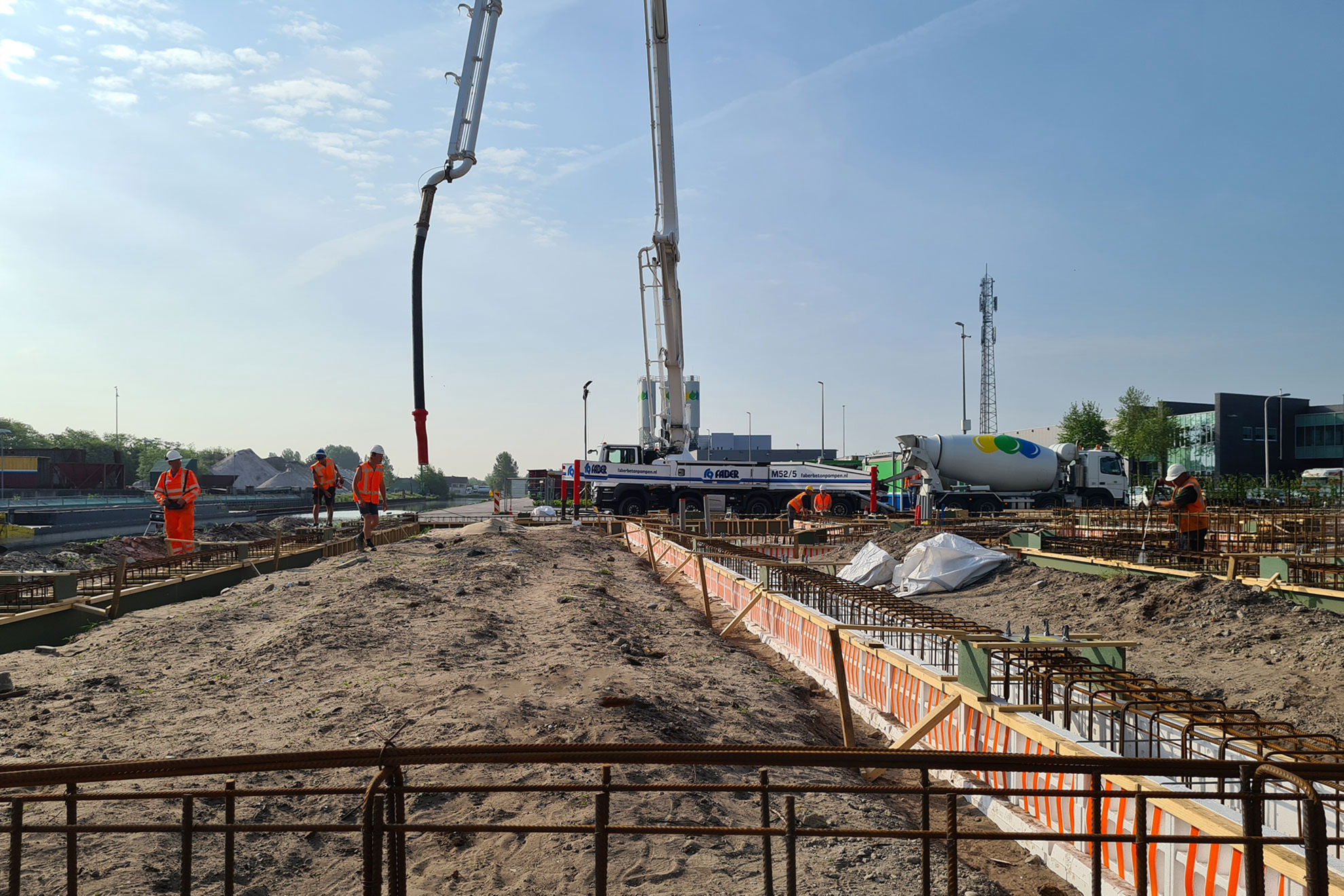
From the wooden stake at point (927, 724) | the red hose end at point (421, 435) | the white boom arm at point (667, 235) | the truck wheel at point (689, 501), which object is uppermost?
the white boom arm at point (667, 235)

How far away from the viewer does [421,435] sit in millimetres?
7086

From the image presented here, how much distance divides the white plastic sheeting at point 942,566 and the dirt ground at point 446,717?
465 centimetres

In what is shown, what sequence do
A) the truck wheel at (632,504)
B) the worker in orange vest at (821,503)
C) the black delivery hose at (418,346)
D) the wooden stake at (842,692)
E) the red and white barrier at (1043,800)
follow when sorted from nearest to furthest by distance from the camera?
the red and white barrier at (1043,800), the wooden stake at (842,692), the black delivery hose at (418,346), the worker in orange vest at (821,503), the truck wheel at (632,504)

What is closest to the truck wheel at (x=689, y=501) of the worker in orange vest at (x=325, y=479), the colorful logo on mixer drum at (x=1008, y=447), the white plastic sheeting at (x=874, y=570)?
the colorful logo on mixer drum at (x=1008, y=447)

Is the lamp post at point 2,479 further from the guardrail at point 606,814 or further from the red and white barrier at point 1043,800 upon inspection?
the red and white barrier at point 1043,800

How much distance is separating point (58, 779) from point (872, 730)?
18.6 ft

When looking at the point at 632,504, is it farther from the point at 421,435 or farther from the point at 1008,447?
the point at 421,435

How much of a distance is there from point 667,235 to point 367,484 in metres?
12.2

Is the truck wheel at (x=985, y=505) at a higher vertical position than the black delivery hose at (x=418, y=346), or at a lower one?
lower

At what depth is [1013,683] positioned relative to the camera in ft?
20.5

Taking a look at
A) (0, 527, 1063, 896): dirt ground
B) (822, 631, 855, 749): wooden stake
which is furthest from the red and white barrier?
(822, 631, 855, 749): wooden stake

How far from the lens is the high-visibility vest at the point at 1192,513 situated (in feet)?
42.7

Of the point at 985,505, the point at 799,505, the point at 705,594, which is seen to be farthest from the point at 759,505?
the point at 705,594

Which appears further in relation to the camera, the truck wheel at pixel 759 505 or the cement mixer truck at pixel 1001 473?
the cement mixer truck at pixel 1001 473
